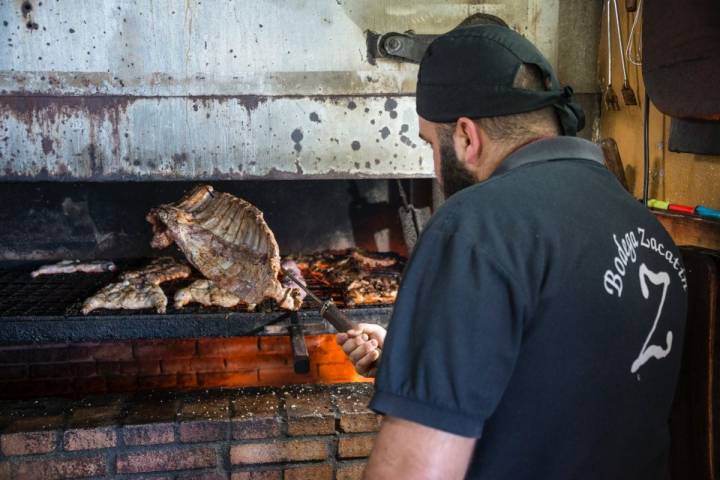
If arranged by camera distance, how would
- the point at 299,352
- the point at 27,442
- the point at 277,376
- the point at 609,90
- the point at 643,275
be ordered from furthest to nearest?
the point at 277,376 → the point at 609,90 → the point at 27,442 → the point at 299,352 → the point at 643,275

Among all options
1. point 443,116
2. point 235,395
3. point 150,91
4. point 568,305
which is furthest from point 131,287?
point 568,305

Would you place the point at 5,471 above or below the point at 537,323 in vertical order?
below

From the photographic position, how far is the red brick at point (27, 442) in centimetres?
342

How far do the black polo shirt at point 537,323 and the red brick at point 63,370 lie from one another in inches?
167

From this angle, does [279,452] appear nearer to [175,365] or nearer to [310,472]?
[310,472]

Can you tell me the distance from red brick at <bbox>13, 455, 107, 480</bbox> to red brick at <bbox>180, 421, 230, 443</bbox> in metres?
0.45

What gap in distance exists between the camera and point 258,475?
11.9ft

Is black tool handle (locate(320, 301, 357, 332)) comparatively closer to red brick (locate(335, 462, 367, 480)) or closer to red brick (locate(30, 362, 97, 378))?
red brick (locate(335, 462, 367, 480))

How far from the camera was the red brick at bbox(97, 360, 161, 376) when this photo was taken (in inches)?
202

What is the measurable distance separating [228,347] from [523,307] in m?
4.02

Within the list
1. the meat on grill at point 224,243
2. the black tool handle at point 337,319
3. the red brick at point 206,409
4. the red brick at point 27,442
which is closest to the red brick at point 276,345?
the meat on grill at point 224,243

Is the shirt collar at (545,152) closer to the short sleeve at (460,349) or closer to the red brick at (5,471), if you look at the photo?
the short sleeve at (460,349)

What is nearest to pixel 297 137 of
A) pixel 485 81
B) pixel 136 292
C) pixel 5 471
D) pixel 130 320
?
pixel 136 292

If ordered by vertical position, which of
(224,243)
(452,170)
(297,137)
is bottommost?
(224,243)
